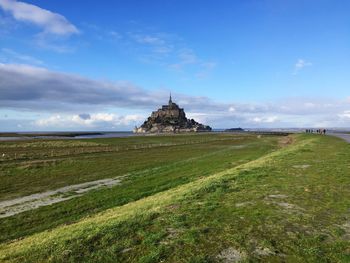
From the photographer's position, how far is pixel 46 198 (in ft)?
74.4

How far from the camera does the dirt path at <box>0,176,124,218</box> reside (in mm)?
19625

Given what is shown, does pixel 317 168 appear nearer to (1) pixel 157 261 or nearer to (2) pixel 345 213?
(2) pixel 345 213

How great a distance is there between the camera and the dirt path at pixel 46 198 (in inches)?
773

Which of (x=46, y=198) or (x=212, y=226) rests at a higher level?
(x=212, y=226)

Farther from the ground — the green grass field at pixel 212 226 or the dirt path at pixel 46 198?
the green grass field at pixel 212 226

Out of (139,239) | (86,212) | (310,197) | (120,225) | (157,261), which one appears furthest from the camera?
(86,212)

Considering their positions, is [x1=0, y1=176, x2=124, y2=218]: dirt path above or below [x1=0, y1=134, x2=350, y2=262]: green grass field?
below

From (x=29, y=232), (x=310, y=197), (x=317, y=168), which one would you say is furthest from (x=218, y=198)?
(x=317, y=168)

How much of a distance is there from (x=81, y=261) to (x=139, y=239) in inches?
73.4

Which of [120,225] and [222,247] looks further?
[120,225]

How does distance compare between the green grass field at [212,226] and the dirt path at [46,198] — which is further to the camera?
the dirt path at [46,198]

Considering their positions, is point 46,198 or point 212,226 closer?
point 212,226

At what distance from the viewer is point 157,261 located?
8477 millimetres

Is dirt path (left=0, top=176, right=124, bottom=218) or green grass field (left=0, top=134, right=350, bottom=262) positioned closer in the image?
green grass field (left=0, top=134, right=350, bottom=262)
